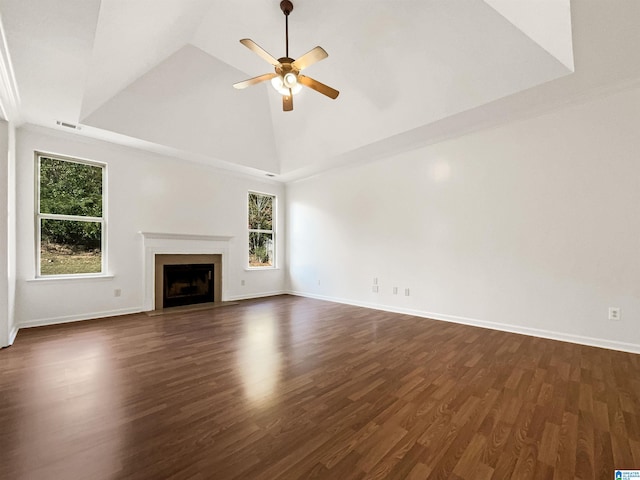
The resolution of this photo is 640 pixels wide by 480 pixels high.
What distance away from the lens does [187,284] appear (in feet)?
18.6

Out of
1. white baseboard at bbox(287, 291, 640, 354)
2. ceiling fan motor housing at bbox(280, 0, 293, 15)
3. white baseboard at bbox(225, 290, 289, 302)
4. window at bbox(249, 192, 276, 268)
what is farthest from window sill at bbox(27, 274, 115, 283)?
ceiling fan motor housing at bbox(280, 0, 293, 15)

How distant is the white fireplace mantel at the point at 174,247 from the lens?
4980mm

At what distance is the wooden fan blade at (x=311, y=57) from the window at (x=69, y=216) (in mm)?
3874

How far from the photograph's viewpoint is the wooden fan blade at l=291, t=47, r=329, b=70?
265 cm

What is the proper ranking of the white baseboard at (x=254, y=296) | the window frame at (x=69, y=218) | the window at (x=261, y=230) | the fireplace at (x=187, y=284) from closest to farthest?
the window frame at (x=69, y=218), the fireplace at (x=187, y=284), the white baseboard at (x=254, y=296), the window at (x=261, y=230)

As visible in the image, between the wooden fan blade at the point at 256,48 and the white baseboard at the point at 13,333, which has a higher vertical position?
the wooden fan blade at the point at 256,48

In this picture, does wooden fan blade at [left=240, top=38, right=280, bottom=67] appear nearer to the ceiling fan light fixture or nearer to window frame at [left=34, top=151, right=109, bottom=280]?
the ceiling fan light fixture

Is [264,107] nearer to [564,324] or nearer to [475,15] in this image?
[475,15]

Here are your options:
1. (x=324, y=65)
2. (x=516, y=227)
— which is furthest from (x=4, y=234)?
(x=516, y=227)

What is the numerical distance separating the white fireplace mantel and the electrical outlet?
606 cm

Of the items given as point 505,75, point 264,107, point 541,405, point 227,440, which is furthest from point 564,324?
point 264,107

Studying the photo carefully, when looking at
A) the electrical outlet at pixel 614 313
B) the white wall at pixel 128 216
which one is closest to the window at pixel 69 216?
the white wall at pixel 128 216

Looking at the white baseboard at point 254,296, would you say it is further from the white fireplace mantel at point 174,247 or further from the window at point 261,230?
the window at point 261,230

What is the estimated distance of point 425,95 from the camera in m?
3.67
